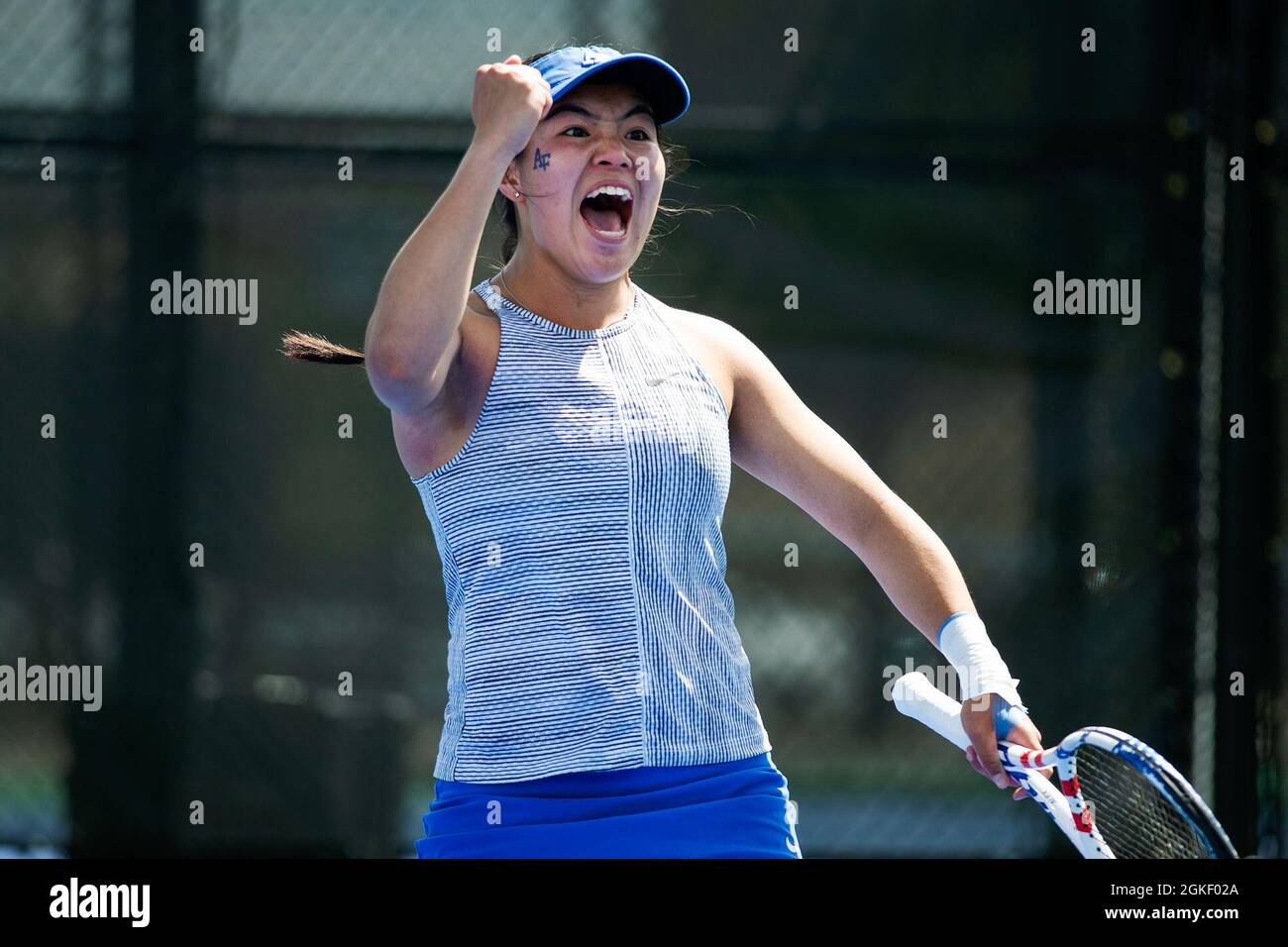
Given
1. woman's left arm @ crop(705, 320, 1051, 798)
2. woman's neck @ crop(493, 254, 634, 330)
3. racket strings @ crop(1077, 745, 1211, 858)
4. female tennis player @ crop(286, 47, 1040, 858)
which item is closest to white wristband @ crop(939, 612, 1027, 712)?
woman's left arm @ crop(705, 320, 1051, 798)

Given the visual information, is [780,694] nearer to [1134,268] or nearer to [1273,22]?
[1134,268]

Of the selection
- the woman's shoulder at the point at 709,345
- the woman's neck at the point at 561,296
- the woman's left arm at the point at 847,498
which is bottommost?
the woman's left arm at the point at 847,498

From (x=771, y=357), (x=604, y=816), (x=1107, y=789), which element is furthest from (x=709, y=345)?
(x=771, y=357)

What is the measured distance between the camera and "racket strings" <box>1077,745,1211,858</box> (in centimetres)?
200

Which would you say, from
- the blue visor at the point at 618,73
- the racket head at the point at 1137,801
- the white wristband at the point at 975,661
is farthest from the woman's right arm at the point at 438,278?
the racket head at the point at 1137,801

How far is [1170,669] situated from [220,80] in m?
2.40

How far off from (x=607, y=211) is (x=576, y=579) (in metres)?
0.47

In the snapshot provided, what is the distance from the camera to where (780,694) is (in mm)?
3584

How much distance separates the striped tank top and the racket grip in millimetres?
373

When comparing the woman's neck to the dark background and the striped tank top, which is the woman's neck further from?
the dark background

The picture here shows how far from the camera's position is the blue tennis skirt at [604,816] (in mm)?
1801

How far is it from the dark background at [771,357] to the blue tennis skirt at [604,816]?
5.57 ft

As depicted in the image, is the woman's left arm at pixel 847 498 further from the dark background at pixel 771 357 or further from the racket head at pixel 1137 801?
the dark background at pixel 771 357
